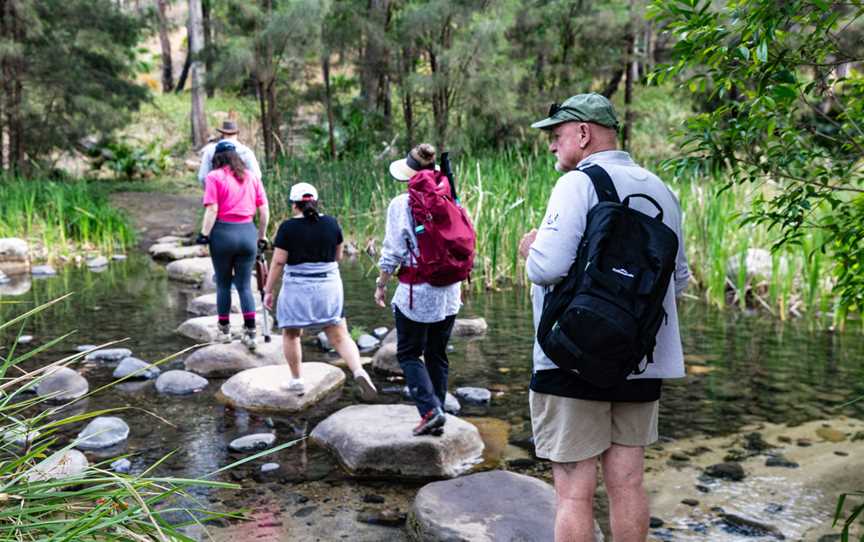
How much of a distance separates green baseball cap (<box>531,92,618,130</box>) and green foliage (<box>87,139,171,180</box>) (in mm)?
20675

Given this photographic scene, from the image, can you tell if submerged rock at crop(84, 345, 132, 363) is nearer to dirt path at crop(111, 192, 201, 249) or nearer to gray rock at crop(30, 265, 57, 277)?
gray rock at crop(30, 265, 57, 277)

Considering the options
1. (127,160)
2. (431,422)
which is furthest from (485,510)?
(127,160)

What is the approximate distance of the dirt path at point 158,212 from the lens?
1574 centimetres

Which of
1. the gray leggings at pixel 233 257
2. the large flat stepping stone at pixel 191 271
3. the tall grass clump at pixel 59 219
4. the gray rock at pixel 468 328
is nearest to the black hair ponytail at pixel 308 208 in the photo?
the gray leggings at pixel 233 257

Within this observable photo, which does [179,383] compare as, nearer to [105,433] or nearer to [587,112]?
[105,433]

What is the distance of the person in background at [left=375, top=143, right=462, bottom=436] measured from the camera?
4430 mm

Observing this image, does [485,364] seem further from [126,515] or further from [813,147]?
[126,515]

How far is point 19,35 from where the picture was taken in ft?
54.5

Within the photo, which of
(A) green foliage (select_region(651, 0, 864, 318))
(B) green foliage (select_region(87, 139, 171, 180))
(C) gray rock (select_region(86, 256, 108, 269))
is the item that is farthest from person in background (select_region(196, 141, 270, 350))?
(B) green foliage (select_region(87, 139, 171, 180))

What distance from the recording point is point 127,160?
70.2 ft

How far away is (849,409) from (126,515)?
16.2 ft

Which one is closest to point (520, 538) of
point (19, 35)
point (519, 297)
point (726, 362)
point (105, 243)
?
point (726, 362)

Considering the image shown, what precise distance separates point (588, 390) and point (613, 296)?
0.33m

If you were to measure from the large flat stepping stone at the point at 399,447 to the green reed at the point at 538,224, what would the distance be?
3.96m
